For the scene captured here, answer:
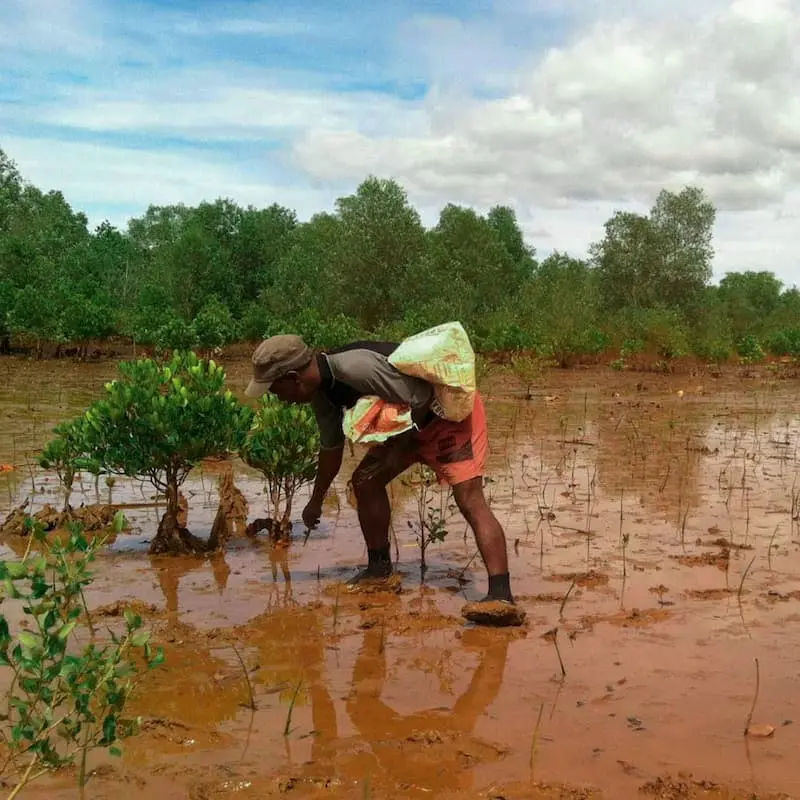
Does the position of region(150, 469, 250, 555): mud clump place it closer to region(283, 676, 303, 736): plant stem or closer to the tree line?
region(283, 676, 303, 736): plant stem

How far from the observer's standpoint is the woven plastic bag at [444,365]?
171 inches

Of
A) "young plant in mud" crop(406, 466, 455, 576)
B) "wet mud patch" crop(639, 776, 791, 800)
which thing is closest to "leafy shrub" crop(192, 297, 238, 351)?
"young plant in mud" crop(406, 466, 455, 576)

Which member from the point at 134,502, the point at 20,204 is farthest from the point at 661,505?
the point at 20,204

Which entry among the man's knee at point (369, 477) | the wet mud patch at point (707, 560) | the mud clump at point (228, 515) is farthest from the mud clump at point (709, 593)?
the mud clump at point (228, 515)

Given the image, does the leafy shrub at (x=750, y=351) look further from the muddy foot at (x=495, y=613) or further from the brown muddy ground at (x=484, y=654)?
the muddy foot at (x=495, y=613)

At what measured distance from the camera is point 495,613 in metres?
4.39

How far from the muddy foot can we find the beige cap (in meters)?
1.52

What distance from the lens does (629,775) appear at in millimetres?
2975

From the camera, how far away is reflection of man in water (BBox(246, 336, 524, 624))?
172 inches

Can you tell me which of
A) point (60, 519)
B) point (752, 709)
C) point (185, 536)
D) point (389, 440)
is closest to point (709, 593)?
point (752, 709)

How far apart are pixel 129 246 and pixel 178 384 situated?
67.0 m

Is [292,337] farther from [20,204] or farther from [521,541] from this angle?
[20,204]

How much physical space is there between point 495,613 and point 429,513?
2.60 meters

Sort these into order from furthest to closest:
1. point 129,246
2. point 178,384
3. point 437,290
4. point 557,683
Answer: point 129,246, point 437,290, point 178,384, point 557,683
